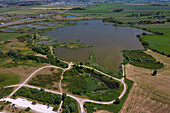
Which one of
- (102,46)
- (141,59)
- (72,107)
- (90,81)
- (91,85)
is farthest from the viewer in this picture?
(102,46)

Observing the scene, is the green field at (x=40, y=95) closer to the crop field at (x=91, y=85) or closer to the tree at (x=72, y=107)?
the tree at (x=72, y=107)

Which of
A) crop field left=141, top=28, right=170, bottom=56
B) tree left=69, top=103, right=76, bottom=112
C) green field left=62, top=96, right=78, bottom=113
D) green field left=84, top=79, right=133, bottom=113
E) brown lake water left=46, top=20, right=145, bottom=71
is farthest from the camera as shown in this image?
crop field left=141, top=28, right=170, bottom=56

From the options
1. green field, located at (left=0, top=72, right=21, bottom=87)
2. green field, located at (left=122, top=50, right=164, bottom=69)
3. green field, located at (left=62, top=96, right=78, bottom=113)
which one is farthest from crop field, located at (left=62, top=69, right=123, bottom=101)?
green field, located at (left=122, top=50, right=164, bottom=69)

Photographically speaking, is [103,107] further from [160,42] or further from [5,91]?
[160,42]

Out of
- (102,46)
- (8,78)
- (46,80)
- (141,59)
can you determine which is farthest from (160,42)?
(8,78)

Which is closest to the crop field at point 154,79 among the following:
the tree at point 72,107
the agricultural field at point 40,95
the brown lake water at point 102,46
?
the brown lake water at point 102,46

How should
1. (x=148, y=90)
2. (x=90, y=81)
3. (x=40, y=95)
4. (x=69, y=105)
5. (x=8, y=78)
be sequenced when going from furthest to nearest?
(x=90, y=81) → (x=8, y=78) → (x=148, y=90) → (x=40, y=95) → (x=69, y=105)

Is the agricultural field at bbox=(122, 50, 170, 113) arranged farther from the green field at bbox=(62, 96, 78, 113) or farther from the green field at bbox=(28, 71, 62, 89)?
the green field at bbox=(28, 71, 62, 89)

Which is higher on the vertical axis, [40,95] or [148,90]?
[40,95]

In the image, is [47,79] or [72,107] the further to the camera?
[47,79]
